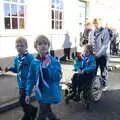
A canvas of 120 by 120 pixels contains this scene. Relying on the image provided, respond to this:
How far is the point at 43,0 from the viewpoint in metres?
13.7

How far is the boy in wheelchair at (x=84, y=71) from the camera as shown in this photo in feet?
21.4

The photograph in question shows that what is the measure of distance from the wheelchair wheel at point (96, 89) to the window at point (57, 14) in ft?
26.1

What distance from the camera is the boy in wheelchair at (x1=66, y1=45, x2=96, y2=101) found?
6.51 metres

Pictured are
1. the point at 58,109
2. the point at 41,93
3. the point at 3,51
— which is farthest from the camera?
the point at 3,51

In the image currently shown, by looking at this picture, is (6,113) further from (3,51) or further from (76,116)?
(3,51)

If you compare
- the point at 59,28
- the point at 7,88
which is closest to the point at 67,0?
the point at 59,28

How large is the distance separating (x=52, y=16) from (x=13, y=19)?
2994 mm

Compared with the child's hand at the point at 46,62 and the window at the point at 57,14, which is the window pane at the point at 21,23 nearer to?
the window at the point at 57,14

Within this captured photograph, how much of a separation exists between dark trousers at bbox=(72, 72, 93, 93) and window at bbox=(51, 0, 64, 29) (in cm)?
846

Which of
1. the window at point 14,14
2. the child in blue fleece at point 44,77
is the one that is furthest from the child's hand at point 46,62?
the window at point 14,14

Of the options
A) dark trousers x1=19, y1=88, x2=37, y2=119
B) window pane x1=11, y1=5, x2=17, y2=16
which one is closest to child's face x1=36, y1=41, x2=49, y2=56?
dark trousers x1=19, y1=88, x2=37, y2=119

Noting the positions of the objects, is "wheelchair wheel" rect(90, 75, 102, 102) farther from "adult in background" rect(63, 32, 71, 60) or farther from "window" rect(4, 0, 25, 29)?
"adult in background" rect(63, 32, 71, 60)

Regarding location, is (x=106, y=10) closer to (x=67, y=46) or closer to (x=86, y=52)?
(x=67, y=46)

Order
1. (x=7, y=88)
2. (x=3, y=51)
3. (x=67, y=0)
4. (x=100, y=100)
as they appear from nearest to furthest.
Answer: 1. (x=100, y=100)
2. (x=7, y=88)
3. (x=3, y=51)
4. (x=67, y=0)
